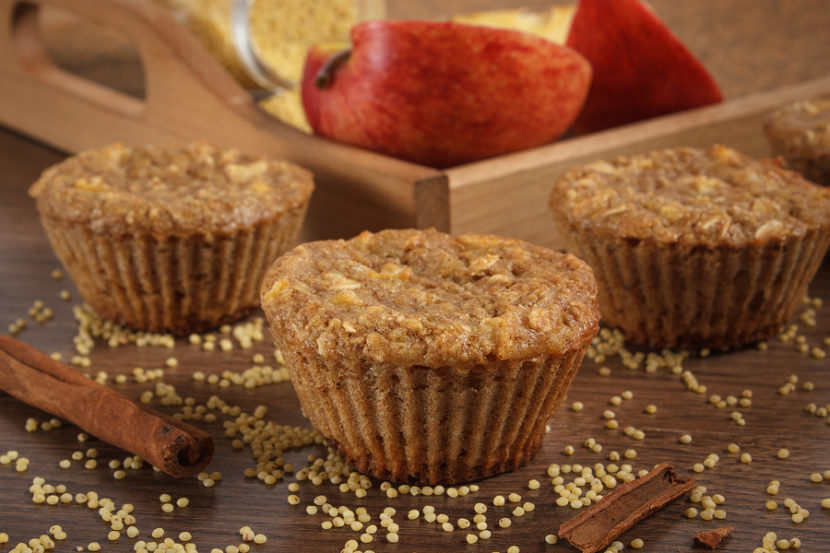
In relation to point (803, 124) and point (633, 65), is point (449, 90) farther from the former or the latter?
point (803, 124)

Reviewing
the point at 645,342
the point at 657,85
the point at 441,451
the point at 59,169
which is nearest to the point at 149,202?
the point at 59,169

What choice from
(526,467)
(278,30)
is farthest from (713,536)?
(278,30)

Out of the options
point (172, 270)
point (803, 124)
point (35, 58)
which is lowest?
point (35, 58)

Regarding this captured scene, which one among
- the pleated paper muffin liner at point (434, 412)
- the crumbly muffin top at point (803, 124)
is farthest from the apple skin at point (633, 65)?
the pleated paper muffin liner at point (434, 412)

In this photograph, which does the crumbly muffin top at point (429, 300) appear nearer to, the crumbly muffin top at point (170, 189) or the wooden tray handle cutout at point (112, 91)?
the crumbly muffin top at point (170, 189)

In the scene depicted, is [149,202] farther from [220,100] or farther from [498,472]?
[498,472]

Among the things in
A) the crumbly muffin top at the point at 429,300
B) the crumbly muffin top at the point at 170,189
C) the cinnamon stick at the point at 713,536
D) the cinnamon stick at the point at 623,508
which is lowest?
the cinnamon stick at the point at 623,508
